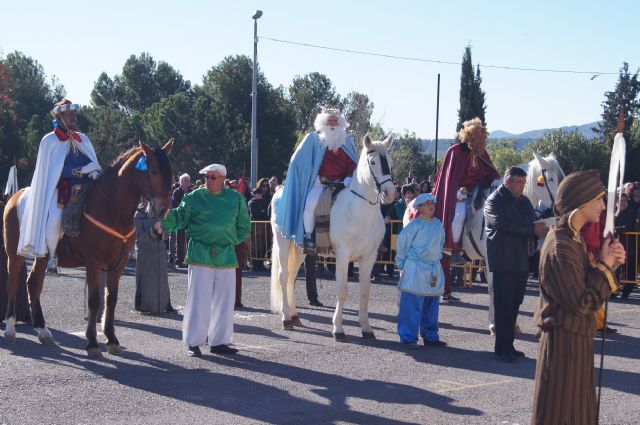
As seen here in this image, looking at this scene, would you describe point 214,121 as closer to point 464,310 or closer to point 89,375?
point 464,310

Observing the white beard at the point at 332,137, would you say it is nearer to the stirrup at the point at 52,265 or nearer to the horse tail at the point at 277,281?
the horse tail at the point at 277,281

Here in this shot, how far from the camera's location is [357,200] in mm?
10922

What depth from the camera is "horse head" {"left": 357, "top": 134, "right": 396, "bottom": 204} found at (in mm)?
10352

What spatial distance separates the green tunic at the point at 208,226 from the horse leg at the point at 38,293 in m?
1.81

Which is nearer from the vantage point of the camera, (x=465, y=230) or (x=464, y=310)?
(x=465, y=230)

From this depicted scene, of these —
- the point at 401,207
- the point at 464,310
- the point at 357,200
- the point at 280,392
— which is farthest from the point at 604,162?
the point at 280,392

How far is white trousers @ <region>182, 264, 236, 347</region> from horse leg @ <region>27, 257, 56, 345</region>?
1819 millimetres

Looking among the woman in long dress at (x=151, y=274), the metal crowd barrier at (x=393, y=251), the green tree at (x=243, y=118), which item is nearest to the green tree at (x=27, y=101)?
the green tree at (x=243, y=118)

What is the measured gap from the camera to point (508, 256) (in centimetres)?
960

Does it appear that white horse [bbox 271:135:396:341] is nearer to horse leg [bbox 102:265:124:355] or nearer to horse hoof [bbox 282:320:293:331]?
horse hoof [bbox 282:320:293:331]

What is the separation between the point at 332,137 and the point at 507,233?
306cm

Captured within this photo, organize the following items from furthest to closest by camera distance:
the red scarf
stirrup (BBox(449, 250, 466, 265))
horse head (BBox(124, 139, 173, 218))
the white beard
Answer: stirrup (BBox(449, 250, 466, 265)) → the white beard → the red scarf → horse head (BBox(124, 139, 173, 218))

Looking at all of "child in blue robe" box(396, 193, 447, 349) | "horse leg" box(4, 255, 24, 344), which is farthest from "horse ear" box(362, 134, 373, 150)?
"horse leg" box(4, 255, 24, 344)

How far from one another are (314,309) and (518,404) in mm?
6591
